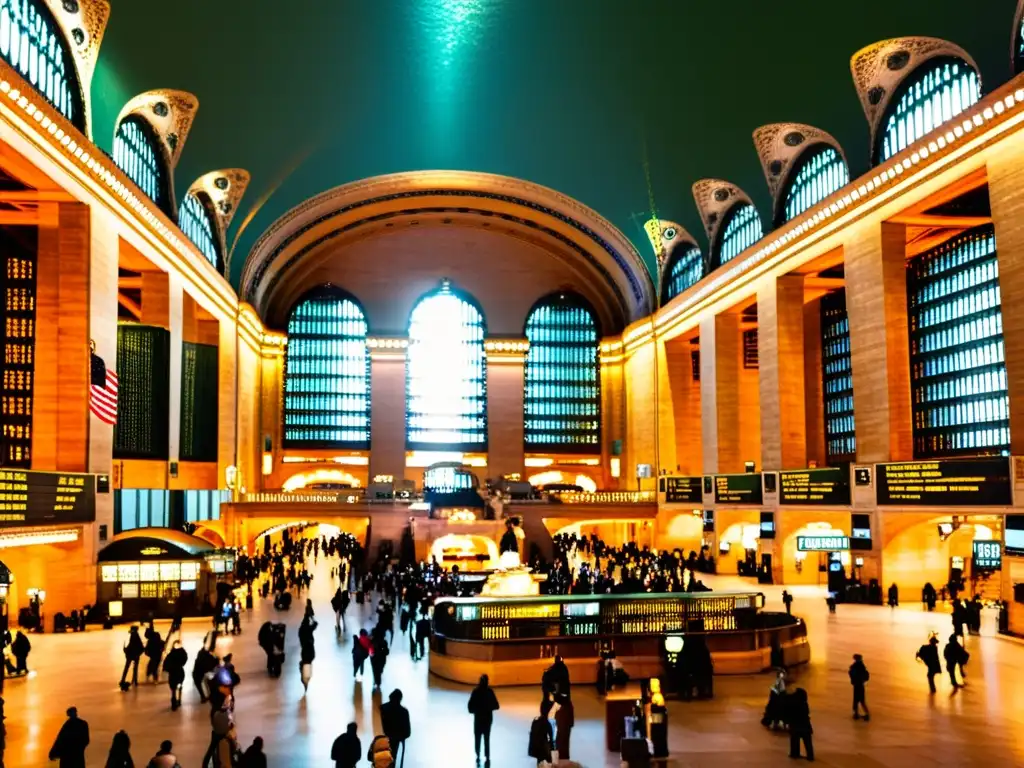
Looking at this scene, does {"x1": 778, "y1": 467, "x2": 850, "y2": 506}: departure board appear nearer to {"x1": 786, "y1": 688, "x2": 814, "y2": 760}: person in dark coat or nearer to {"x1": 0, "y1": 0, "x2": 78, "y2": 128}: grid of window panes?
{"x1": 786, "y1": 688, "x2": 814, "y2": 760}: person in dark coat

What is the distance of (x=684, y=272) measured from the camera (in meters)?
43.9

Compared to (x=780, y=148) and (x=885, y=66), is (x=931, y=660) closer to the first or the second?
(x=885, y=66)

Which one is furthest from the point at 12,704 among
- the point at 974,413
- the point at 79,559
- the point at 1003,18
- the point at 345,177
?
the point at 345,177

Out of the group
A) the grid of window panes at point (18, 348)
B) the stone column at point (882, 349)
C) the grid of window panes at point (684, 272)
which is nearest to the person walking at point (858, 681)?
the stone column at point (882, 349)

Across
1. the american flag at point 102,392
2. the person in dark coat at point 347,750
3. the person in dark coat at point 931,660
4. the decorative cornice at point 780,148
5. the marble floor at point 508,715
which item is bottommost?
the marble floor at point 508,715

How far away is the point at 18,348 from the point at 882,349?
1092 inches

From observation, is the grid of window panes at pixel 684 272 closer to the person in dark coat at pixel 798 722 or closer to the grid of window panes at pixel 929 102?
the grid of window panes at pixel 929 102

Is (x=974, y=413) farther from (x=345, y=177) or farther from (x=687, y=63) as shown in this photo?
(x=345, y=177)

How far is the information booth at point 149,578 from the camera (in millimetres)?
22562

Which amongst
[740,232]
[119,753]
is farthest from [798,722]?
[740,232]

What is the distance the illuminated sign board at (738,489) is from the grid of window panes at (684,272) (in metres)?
9.46

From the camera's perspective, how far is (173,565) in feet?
74.7

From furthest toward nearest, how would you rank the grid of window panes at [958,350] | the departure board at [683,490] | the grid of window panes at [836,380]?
the departure board at [683,490] → the grid of window panes at [836,380] → the grid of window panes at [958,350]

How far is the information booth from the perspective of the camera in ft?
74.0
